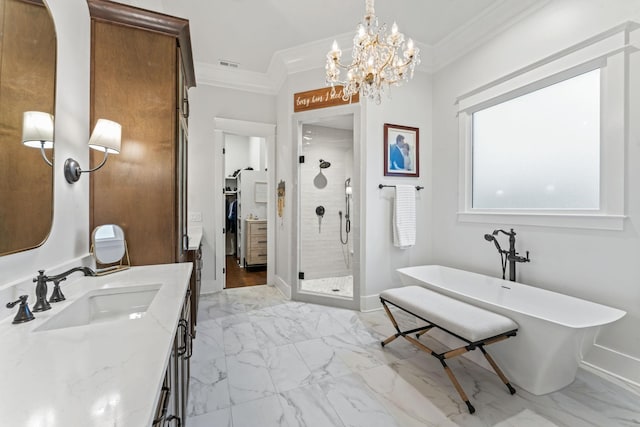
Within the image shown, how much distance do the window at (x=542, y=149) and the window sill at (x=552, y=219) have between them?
106 mm

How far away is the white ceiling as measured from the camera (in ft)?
8.46

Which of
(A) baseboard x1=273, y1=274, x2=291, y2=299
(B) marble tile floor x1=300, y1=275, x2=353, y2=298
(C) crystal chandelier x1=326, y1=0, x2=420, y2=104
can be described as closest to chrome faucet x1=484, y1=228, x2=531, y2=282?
(C) crystal chandelier x1=326, y1=0, x2=420, y2=104

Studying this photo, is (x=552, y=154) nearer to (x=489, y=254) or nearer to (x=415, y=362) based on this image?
(x=489, y=254)

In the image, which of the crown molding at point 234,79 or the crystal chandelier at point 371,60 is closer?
the crystal chandelier at point 371,60

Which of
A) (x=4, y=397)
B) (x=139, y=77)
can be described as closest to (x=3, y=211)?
(x=4, y=397)

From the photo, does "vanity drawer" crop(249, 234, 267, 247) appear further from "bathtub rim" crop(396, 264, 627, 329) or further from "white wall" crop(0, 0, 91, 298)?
"white wall" crop(0, 0, 91, 298)

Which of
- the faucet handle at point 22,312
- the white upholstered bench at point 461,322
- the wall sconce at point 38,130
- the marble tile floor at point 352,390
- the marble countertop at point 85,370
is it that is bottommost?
the marble tile floor at point 352,390

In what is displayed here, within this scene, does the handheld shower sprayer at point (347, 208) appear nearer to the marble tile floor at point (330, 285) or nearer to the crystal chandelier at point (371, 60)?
the marble tile floor at point (330, 285)

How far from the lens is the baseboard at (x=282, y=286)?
11.6ft

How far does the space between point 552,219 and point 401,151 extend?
161 centimetres

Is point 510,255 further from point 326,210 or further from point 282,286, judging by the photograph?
point 282,286

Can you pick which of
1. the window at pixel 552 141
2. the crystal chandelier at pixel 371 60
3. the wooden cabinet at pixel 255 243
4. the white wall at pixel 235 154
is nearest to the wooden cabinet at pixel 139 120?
the crystal chandelier at pixel 371 60

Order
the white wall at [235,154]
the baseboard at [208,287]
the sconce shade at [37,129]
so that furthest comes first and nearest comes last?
1. the white wall at [235,154]
2. the baseboard at [208,287]
3. the sconce shade at [37,129]

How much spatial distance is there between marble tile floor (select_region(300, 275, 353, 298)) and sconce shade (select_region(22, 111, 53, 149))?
3.03 m
